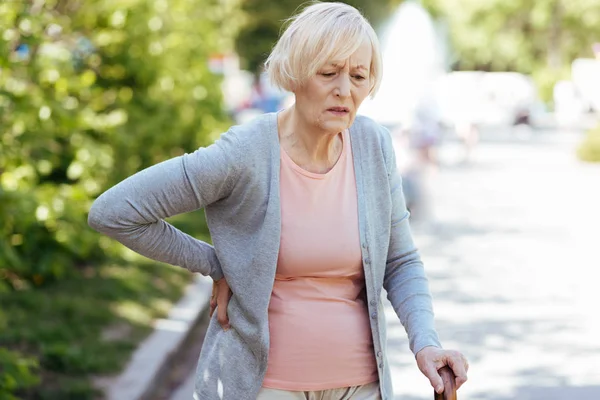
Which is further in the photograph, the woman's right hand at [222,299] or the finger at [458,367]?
the woman's right hand at [222,299]

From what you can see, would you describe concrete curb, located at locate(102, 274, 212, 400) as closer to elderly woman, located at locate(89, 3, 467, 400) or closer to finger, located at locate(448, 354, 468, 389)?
elderly woman, located at locate(89, 3, 467, 400)

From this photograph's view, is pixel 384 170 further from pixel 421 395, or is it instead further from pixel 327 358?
pixel 421 395

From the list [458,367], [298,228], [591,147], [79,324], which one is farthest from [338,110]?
[591,147]

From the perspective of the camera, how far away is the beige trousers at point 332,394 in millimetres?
2646

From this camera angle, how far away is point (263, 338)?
2.61 m

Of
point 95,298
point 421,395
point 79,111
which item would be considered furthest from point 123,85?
point 421,395

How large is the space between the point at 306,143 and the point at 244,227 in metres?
0.27

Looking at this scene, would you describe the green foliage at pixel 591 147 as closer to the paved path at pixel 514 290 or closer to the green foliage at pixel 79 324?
Answer: the paved path at pixel 514 290

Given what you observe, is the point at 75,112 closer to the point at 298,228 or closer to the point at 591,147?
the point at 298,228

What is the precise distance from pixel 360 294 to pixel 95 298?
545 cm

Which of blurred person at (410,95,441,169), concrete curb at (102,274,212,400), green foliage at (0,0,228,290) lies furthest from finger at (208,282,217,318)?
blurred person at (410,95,441,169)

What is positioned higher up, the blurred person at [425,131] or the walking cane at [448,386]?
the blurred person at [425,131]

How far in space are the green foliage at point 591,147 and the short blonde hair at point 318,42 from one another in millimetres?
21624

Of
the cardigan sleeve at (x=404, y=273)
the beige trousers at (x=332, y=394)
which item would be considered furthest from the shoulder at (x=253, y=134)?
the beige trousers at (x=332, y=394)
